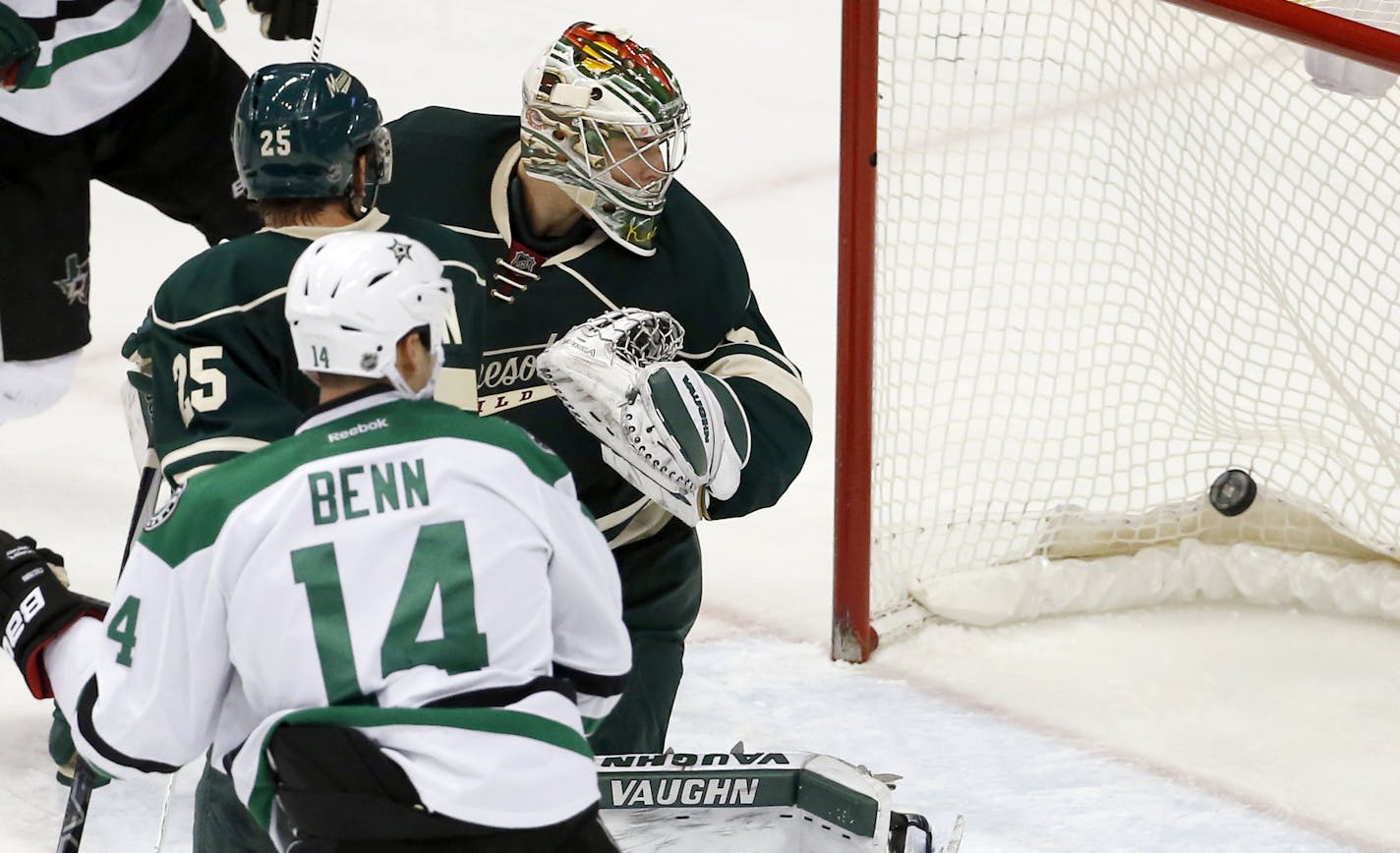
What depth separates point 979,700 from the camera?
326 cm

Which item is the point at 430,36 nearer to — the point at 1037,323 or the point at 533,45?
the point at 533,45

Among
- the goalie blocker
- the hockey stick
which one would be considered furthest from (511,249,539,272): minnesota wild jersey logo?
the goalie blocker

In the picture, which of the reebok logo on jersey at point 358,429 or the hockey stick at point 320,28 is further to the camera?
the hockey stick at point 320,28

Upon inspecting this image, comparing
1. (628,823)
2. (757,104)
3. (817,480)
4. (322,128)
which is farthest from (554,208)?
(757,104)

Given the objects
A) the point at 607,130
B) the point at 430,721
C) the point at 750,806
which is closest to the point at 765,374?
the point at 607,130

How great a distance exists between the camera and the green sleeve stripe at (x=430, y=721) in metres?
1.70

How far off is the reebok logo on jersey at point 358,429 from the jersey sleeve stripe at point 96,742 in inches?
13.4

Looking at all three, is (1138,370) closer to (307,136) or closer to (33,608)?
(307,136)

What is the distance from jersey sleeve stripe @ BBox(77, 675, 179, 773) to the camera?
1.82 m

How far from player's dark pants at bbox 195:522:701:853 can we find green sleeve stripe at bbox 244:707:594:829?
81cm

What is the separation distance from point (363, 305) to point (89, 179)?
1609mm

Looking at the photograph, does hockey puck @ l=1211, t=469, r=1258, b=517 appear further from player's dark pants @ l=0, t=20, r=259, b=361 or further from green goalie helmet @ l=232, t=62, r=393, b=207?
green goalie helmet @ l=232, t=62, r=393, b=207

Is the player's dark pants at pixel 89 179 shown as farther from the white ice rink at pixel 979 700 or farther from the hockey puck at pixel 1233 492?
the hockey puck at pixel 1233 492

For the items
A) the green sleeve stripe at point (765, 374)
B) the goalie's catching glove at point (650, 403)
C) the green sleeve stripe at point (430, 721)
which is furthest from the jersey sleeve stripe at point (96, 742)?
the green sleeve stripe at point (765, 374)
